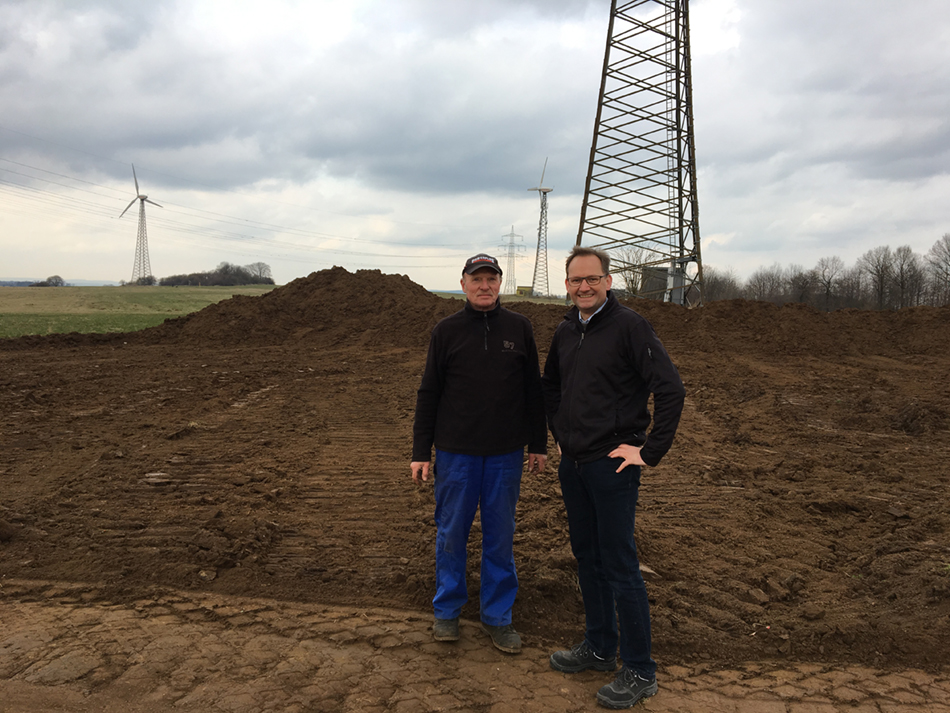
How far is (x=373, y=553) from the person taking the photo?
486 centimetres

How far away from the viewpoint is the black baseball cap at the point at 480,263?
11.4 ft

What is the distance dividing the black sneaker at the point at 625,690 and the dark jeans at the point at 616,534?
37 mm

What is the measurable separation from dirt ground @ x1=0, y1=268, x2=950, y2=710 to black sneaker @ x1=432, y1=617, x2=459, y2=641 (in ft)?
1.19

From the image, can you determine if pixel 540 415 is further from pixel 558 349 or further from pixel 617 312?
pixel 617 312

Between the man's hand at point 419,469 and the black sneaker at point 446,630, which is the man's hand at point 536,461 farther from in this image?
the black sneaker at point 446,630

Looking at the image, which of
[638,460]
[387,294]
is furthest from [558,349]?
[387,294]

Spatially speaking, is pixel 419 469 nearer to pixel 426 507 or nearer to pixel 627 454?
pixel 627 454

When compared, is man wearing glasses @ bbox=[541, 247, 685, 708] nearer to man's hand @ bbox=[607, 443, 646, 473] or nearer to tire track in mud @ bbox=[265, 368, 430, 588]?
man's hand @ bbox=[607, 443, 646, 473]

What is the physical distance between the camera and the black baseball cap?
3.47 m

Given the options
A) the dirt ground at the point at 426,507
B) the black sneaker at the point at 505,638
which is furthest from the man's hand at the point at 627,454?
the dirt ground at the point at 426,507

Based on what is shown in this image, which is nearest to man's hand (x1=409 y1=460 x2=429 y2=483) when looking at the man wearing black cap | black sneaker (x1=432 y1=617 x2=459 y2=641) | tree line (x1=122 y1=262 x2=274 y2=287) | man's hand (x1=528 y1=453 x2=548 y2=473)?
the man wearing black cap

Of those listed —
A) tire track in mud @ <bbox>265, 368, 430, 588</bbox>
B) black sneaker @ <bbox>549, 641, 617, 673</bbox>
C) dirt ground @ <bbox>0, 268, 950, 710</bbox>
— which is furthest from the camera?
tire track in mud @ <bbox>265, 368, 430, 588</bbox>

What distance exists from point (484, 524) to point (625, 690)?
1.15 m

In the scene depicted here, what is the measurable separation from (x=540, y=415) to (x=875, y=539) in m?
3.59
